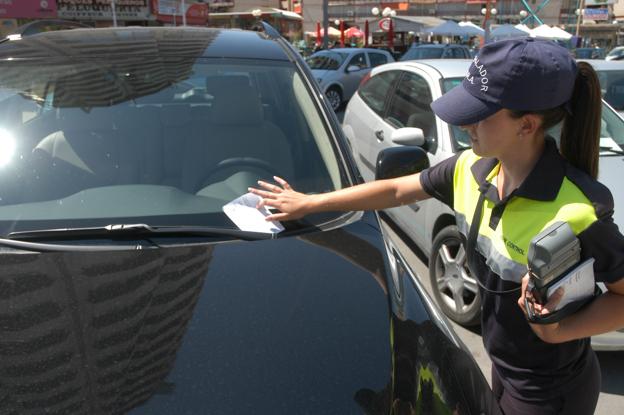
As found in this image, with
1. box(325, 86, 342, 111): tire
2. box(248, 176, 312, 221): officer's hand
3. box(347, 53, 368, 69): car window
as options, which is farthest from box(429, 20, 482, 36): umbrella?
box(248, 176, 312, 221): officer's hand

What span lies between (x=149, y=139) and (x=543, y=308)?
4.78 feet

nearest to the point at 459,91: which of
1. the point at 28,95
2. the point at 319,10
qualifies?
the point at 28,95

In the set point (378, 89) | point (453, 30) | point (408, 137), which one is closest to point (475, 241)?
point (408, 137)

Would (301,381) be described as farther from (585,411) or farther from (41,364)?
(585,411)

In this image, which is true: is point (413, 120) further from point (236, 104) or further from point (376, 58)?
point (376, 58)

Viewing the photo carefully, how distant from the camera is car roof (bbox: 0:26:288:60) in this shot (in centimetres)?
225

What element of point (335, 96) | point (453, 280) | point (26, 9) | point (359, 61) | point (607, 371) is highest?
point (26, 9)

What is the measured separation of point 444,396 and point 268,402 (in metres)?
→ 0.44

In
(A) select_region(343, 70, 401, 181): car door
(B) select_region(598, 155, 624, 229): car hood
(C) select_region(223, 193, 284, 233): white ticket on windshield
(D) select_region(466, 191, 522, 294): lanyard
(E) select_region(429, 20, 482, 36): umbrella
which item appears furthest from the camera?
(E) select_region(429, 20, 482, 36): umbrella

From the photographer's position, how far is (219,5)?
180ft

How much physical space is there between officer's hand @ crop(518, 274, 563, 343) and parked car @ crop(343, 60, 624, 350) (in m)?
1.57

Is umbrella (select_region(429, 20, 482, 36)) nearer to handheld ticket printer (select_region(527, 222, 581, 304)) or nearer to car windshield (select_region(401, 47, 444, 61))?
car windshield (select_region(401, 47, 444, 61))

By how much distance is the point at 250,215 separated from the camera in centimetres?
180

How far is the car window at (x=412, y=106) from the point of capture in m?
3.99
